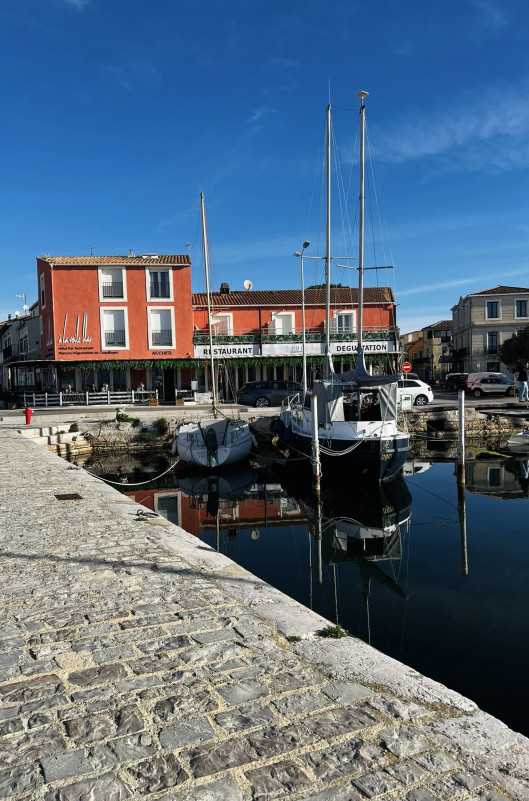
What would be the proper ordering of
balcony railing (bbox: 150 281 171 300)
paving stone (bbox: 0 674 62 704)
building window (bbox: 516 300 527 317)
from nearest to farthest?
paving stone (bbox: 0 674 62 704) → balcony railing (bbox: 150 281 171 300) → building window (bbox: 516 300 527 317)

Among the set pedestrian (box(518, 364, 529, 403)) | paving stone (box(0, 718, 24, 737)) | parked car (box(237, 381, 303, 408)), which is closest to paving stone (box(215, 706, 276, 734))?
paving stone (box(0, 718, 24, 737))

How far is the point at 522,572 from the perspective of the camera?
33.6 ft

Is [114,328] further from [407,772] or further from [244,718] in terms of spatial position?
[407,772]

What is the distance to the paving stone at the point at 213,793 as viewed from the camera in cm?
269

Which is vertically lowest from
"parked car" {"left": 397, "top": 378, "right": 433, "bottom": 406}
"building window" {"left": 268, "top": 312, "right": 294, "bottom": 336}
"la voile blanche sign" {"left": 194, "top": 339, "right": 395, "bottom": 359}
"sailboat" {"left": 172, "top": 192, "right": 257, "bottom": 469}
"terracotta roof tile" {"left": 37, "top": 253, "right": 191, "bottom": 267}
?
"sailboat" {"left": 172, "top": 192, "right": 257, "bottom": 469}

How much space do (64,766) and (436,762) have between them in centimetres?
195

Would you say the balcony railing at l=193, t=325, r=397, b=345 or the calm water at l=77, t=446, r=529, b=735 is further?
the balcony railing at l=193, t=325, r=397, b=345

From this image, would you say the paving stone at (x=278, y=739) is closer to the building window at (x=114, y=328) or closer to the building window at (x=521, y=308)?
the building window at (x=114, y=328)

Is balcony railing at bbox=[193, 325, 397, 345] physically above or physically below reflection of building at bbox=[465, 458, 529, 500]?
above

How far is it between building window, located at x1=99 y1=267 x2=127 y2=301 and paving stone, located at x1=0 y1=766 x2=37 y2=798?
118 ft

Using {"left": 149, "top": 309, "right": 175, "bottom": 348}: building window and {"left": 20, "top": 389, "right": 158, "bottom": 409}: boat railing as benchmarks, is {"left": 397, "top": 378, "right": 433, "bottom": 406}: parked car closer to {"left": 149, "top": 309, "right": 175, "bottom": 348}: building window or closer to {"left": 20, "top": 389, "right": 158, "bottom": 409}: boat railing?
{"left": 20, "top": 389, "right": 158, "bottom": 409}: boat railing

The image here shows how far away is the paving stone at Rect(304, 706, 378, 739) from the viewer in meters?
3.24

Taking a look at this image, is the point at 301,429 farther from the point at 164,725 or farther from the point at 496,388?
the point at 496,388

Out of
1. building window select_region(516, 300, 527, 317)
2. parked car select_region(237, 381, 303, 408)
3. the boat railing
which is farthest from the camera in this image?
building window select_region(516, 300, 527, 317)
